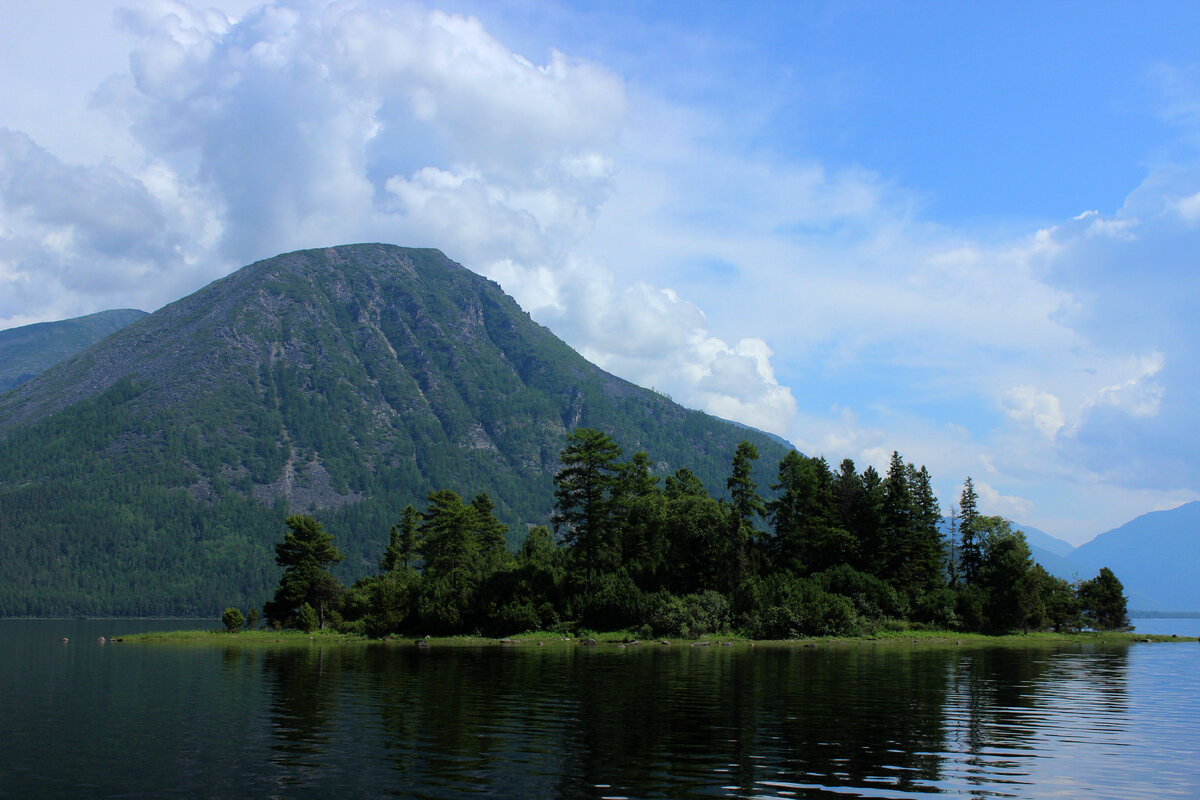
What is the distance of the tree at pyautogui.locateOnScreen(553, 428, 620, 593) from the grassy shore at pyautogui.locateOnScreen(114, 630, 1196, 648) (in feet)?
38.5

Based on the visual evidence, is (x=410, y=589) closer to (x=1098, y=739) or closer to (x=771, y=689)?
(x=771, y=689)

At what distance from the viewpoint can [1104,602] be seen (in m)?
139

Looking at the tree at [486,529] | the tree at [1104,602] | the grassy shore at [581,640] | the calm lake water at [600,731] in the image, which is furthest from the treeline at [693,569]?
the calm lake water at [600,731]

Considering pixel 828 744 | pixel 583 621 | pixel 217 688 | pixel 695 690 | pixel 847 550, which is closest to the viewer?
pixel 828 744

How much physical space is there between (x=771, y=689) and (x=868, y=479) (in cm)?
8340

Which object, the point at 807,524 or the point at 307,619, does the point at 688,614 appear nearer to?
the point at 807,524

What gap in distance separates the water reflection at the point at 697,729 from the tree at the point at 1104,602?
291ft

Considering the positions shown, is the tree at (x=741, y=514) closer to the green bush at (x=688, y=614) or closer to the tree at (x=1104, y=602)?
the green bush at (x=688, y=614)

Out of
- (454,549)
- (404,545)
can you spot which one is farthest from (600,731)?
(404,545)

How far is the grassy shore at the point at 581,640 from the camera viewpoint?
304 feet

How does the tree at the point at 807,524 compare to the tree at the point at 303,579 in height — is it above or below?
above

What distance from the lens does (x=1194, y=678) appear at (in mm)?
60844

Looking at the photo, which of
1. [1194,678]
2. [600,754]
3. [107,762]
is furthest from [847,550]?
[107,762]

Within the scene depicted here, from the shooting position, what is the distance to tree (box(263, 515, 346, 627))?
117 meters
